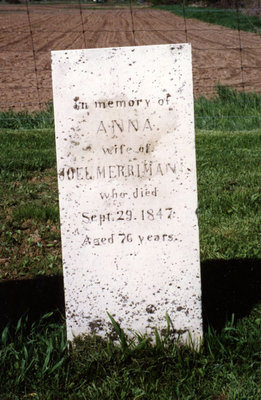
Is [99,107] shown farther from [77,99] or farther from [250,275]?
[250,275]

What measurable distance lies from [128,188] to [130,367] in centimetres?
85

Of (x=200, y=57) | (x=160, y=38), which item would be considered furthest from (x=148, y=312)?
(x=160, y=38)

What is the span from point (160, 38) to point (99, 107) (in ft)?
51.6

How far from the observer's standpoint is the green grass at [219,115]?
7.35 metres

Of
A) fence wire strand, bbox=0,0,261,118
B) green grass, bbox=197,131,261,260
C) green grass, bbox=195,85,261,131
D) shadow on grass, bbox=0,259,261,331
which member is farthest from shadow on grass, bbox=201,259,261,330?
fence wire strand, bbox=0,0,261,118

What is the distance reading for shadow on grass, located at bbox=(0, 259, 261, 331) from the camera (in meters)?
3.01

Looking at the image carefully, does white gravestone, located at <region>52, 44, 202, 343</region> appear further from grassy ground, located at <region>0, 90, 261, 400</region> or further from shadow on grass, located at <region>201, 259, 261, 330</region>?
shadow on grass, located at <region>201, 259, 261, 330</region>

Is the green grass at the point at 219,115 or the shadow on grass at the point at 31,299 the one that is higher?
the green grass at the point at 219,115

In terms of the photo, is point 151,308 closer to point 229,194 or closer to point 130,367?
point 130,367

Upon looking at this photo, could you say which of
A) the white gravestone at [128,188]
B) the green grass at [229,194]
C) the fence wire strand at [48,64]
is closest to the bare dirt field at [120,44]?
the fence wire strand at [48,64]

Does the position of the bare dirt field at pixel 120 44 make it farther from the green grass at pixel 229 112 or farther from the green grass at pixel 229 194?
the green grass at pixel 229 194

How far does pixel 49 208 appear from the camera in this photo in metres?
4.57

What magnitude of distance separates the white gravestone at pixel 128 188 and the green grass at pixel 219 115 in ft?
16.1

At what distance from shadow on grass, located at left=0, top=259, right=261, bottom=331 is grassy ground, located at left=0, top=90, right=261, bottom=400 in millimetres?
89
